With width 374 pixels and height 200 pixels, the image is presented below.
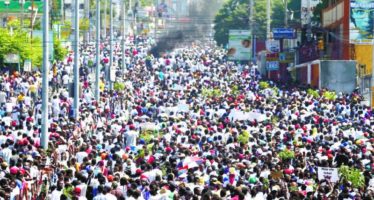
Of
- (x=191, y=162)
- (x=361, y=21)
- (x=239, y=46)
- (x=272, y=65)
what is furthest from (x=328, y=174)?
(x=239, y=46)

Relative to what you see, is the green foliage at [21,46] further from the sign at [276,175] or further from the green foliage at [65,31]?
the sign at [276,175]

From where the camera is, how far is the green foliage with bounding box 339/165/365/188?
84.6 ft

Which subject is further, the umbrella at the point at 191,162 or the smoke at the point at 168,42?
the smoke at the point at 168,42

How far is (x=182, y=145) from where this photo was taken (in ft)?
105

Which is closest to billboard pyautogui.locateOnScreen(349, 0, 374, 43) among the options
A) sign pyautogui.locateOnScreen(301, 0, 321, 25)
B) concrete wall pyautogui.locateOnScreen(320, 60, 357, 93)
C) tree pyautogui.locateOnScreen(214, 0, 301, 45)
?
concrete wall pyautogui.locateOnScreen(320, 60, 357, 93)

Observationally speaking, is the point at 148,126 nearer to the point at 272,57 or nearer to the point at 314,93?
the point at 314,93

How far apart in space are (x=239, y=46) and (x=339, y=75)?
3907cm

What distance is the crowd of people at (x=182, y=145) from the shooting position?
23.4 meters

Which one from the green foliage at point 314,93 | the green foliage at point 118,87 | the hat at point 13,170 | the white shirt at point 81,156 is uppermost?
the hat at point 13,170

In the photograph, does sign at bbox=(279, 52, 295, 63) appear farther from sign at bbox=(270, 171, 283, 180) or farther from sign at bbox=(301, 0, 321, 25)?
sign at bbox=(270, 171, 283, 180)

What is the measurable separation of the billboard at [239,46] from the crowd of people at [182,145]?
1722 inches

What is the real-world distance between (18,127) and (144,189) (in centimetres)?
1247

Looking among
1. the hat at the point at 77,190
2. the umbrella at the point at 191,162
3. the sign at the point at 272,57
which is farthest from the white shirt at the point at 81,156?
the sign at the point at 272,57

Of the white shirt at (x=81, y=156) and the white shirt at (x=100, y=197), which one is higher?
the white shirt at (x=100, y=197)
